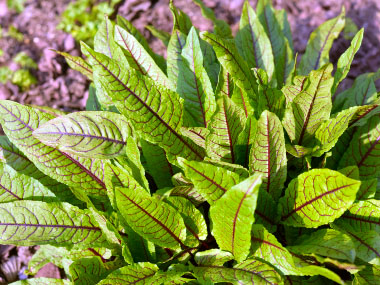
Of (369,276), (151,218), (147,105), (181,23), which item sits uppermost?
(181,23)

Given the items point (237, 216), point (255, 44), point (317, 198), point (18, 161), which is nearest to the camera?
point (237, 216)

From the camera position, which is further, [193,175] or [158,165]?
[158,165]

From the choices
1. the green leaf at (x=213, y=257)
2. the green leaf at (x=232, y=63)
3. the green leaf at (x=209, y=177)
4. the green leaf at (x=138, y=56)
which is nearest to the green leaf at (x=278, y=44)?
the green leaf at (x=232, y=63)

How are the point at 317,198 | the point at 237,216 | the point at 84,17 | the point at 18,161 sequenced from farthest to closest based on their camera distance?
the point at 84,17
the point at 18,161
the point at 317,198
the point at 237,216

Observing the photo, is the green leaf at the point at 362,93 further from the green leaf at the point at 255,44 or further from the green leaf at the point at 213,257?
the green leaf at the point at 213,257

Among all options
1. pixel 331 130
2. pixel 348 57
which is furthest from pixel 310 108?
pixel 348 57

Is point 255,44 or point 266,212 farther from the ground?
point 255,44

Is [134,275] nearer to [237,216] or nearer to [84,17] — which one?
[237,216]

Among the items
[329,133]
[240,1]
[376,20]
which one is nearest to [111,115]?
[329,133]
